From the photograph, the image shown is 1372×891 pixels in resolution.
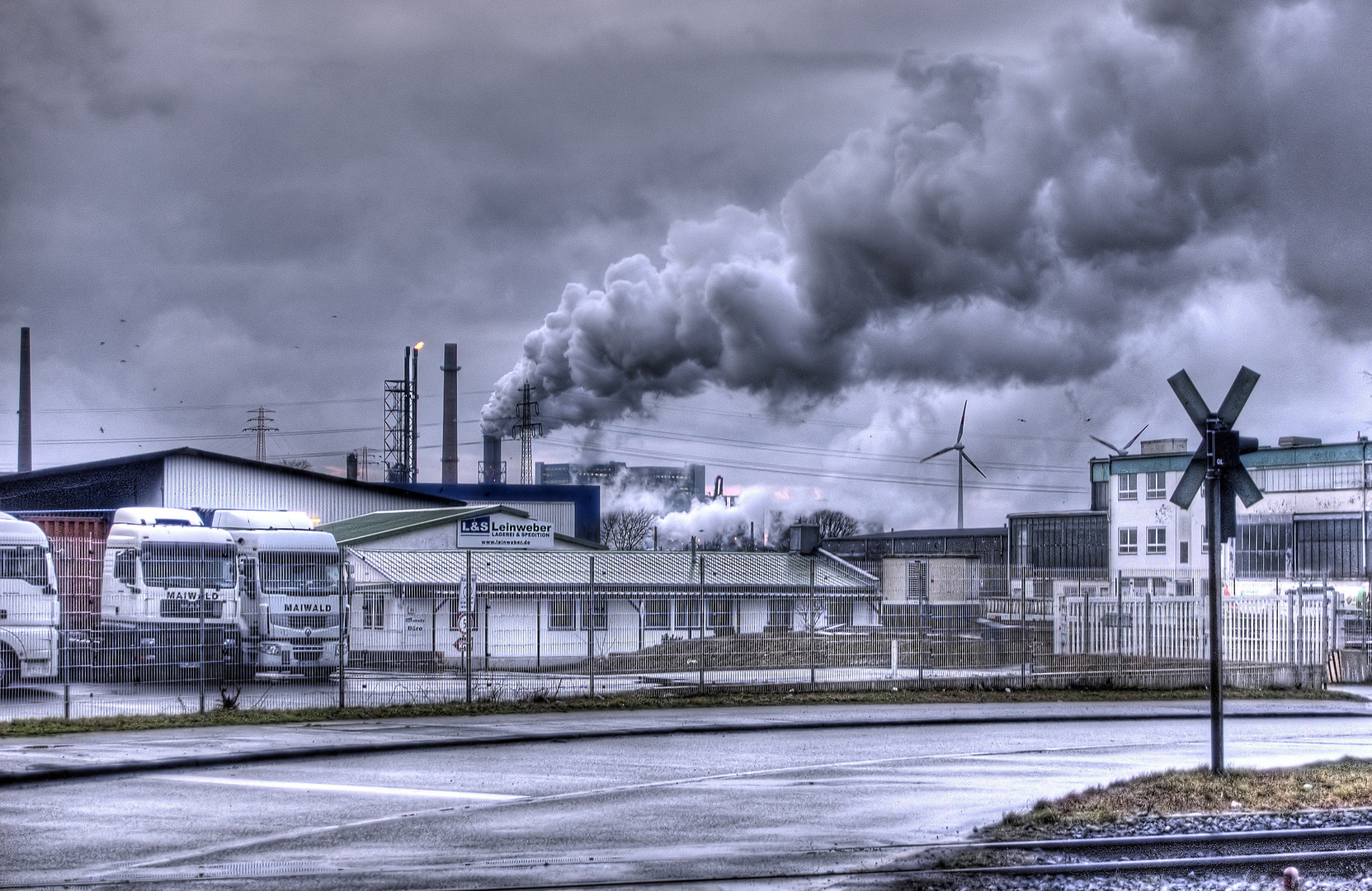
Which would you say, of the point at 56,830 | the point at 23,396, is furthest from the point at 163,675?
the point at 23,396

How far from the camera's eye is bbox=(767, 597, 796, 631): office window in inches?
982

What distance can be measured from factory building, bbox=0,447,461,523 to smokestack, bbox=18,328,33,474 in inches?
970

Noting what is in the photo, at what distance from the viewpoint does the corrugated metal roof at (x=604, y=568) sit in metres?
33.6

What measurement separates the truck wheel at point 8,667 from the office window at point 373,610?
17.8 feet

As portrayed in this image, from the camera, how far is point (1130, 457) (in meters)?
91.2

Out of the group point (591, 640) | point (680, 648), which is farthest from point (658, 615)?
point (591, 640)

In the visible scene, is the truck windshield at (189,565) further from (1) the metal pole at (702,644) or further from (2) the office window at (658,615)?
(1) the metal pole at (702,644)

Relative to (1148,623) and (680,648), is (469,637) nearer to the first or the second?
(680,648)

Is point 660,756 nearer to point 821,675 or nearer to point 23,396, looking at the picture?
point 821,675

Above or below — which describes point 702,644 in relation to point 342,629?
below

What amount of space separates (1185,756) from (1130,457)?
77254 millimetres

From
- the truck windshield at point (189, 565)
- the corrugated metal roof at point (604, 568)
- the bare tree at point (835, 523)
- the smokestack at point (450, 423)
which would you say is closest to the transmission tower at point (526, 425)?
the smokestack at point (450, 423)

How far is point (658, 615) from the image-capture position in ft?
80.6

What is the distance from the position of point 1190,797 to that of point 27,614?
15264 mm
